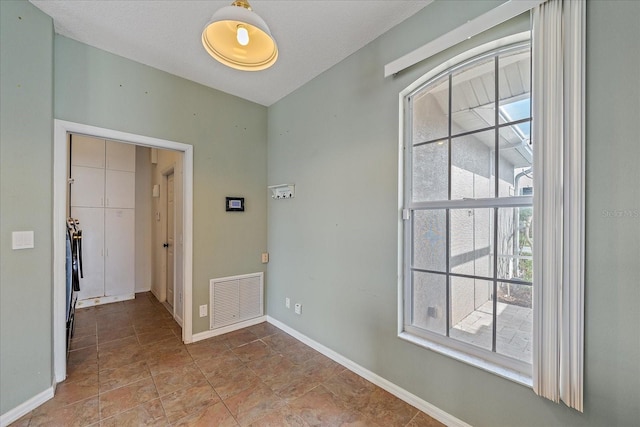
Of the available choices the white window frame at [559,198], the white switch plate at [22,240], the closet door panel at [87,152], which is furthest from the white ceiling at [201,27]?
the closet door panel at [87,152]

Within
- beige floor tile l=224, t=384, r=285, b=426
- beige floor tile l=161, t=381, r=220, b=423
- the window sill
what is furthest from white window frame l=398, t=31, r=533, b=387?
beige floor tile l=161, t=381, r=220, b=423

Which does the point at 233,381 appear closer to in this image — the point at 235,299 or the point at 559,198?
the point at 235,299

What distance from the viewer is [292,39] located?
2.14 metres

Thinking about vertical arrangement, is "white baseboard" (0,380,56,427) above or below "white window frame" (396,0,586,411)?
below

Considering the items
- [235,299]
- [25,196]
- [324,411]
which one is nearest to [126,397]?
[235,299]

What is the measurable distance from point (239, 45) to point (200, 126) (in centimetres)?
174

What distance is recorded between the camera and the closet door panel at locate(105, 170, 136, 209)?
412 cm

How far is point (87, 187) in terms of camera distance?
3.94 m

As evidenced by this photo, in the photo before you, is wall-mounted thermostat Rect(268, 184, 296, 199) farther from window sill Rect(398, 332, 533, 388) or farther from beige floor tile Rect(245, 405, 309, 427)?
beige floor tile Rect(245, 405, 309, 427)

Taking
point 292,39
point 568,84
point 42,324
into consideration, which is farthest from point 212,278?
point 568,84

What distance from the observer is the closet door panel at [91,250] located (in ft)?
12.8

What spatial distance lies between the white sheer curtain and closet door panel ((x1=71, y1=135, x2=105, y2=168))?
16.5 feet

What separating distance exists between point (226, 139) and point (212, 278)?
1601mm

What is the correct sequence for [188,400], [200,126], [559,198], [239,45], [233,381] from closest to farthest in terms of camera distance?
[559,198] → [239,45] → [188,400] → [233,381] → [200,126]
